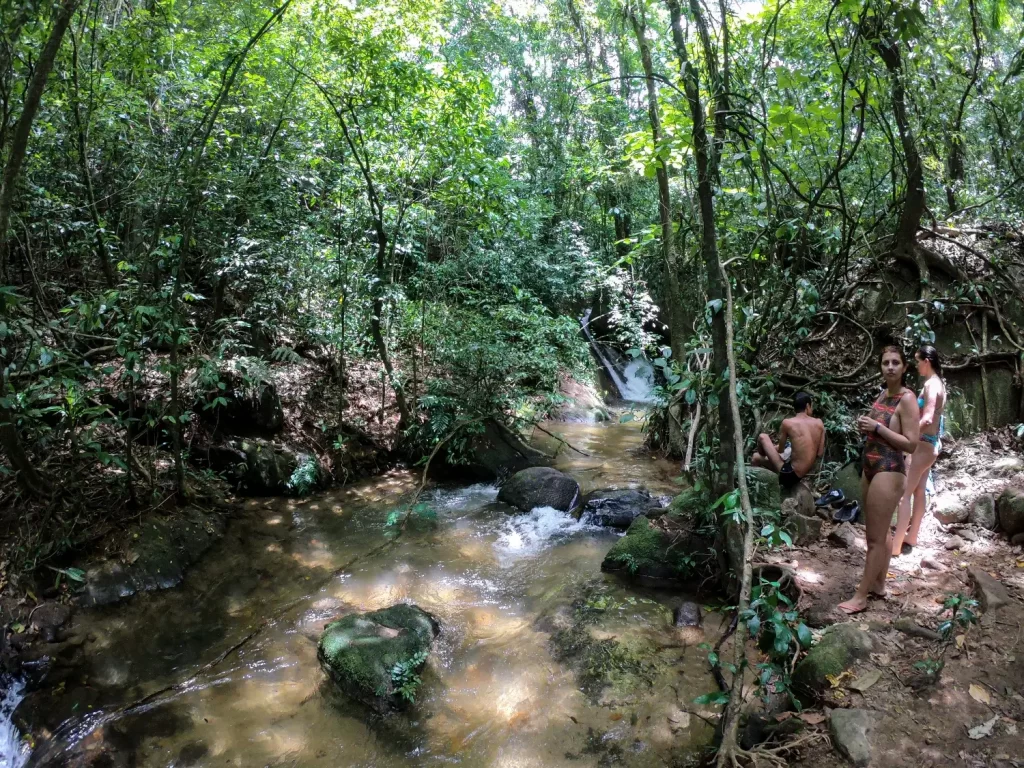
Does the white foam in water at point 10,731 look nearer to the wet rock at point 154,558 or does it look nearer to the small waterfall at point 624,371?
the wet rock at point 154,558

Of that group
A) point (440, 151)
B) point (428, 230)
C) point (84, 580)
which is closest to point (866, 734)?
point (84, 580)

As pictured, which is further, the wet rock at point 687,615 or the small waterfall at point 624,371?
the small waterfall at point 624,371

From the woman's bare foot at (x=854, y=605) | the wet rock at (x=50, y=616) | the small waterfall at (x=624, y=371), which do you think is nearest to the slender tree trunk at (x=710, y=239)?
the woman's bare foot at (x=854, y=605)

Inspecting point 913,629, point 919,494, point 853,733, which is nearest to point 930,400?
point 919,494

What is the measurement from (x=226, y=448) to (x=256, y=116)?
4.16 meters

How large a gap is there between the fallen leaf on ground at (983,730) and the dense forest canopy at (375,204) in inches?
72.6

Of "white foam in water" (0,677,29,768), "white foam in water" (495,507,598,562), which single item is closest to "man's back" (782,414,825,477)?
"white foam in water" (495,507,598,562)

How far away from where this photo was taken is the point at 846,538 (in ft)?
15.6

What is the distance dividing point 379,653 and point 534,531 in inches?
112

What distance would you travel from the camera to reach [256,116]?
6961 mm

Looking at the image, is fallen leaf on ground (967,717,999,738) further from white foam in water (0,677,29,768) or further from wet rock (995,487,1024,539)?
white foam in water (0,677,29,768)

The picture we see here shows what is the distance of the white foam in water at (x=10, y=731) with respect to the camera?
3.29 metres

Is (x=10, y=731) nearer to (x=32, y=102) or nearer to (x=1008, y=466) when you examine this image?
(x=32, y=102)

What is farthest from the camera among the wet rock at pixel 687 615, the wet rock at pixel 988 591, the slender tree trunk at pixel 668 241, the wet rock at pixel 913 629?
the slender tree trunk at pixel 668 241
